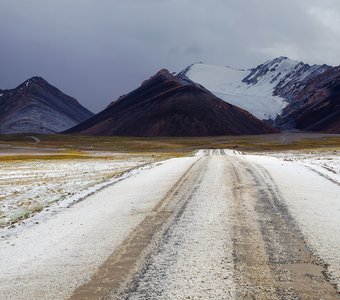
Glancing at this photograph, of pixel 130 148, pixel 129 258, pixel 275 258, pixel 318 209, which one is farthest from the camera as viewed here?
pixel 130 148

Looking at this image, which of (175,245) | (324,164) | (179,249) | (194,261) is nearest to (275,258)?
(194,261)

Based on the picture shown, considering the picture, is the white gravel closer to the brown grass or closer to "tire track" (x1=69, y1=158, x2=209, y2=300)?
"tire track" (x1=69, y1=158, x2=209, y2=300)

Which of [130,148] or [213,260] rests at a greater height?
[213,260]

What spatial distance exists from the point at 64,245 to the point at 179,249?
295 centimetres

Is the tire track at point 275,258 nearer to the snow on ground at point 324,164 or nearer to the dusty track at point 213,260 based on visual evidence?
the dusty track at point 213,260

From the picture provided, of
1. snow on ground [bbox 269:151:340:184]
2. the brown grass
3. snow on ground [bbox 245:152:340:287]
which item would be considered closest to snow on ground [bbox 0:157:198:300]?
snow on ground [bbox 245:152:340:287]

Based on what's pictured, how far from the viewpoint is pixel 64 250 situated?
38.1ft

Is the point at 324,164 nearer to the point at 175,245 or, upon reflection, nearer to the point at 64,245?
the point at 175,245

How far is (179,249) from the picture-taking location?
11.1 meters

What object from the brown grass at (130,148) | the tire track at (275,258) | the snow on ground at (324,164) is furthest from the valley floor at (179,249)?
the brown grass at (130,148)

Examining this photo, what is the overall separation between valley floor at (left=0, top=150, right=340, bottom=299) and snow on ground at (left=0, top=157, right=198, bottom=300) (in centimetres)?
2

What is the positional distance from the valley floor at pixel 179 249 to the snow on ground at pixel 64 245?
0.9 inches

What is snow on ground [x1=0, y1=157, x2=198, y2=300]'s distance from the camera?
360 inches

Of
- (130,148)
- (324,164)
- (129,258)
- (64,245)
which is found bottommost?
(130,148)
